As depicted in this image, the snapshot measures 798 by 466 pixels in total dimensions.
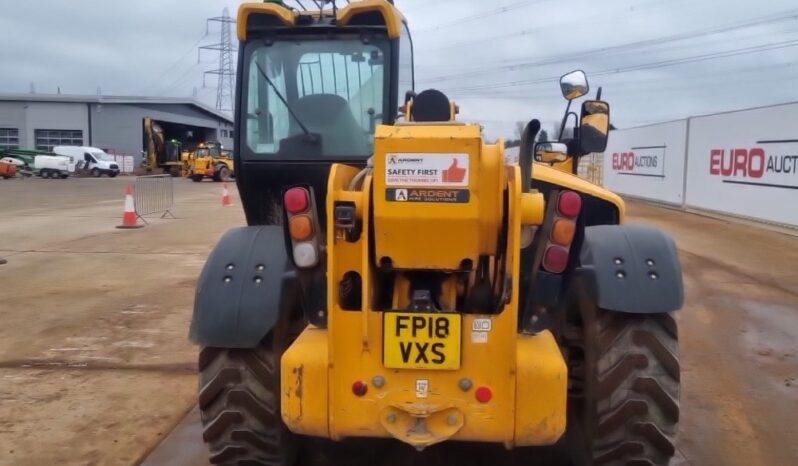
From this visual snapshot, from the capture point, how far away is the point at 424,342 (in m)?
3.05

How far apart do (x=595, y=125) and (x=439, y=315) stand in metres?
2.41

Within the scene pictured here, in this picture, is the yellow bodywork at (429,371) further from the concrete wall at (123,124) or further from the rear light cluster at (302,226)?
the concrete wall at (123,124)

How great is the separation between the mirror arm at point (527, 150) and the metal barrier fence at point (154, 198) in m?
17.9

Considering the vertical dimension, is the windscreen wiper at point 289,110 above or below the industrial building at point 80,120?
below

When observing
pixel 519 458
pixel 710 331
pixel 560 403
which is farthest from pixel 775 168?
pixel 560 403

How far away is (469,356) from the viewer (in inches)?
120

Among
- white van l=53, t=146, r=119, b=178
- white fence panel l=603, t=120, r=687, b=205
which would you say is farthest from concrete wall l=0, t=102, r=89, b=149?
white fence panel l=603, t=120, r=687, b=205

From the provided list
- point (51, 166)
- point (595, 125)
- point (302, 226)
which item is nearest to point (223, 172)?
point (51, 166)

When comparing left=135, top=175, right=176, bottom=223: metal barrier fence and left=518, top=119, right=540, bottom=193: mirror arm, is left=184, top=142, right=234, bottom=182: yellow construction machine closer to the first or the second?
left=135, top=175, right=176, bottom=223: metal barrier fence

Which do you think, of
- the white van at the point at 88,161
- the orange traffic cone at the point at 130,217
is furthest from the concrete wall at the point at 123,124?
the orange traffic cone at the point at 130,217

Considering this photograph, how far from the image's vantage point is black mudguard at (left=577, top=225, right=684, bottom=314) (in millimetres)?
3377

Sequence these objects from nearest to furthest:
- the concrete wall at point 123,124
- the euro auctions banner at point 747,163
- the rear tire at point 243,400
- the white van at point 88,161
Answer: the rear tire at point 243,400
the euro auctions banner at point 747,163
the white van at point 88,161
the concrete wall at point 123,124

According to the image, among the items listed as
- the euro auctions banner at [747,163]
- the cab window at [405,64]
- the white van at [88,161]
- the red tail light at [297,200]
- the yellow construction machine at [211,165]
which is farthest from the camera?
the white van at [88,161]

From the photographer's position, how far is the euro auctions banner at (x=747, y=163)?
15.1 m
